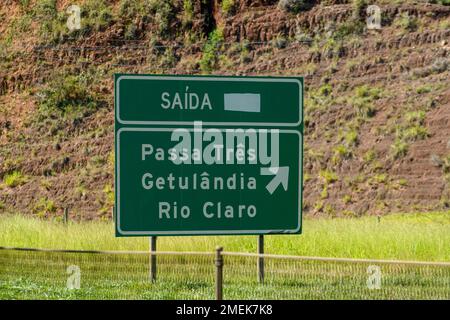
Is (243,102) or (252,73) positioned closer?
(243,102)

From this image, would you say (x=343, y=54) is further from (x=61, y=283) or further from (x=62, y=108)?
(x=61, y=283)

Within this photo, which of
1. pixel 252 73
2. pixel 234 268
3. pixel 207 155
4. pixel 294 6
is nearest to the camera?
pixel 207 155

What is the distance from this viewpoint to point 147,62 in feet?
171

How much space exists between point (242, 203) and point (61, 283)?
9.15 feet

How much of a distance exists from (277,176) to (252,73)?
106ft

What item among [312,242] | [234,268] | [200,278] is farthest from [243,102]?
[312,242]

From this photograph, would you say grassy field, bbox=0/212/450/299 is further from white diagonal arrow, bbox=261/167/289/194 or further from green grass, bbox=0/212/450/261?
white diagonal arrow, bbox=261/167/289/194

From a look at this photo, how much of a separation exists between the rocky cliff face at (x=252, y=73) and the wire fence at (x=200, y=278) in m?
21.5

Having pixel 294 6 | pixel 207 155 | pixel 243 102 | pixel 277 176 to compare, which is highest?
pixel 294 6

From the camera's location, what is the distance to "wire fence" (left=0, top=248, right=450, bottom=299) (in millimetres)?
14625

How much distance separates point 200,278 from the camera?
1683 centimetres

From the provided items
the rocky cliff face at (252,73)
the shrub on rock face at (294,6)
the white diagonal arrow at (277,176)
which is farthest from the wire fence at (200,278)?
the shrub on rock face at (294,6)

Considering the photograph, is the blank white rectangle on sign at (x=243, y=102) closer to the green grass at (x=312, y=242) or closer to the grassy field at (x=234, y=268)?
the grassy field at (x=234, y=268)

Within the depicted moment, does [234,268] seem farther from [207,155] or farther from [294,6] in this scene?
[294,6]
